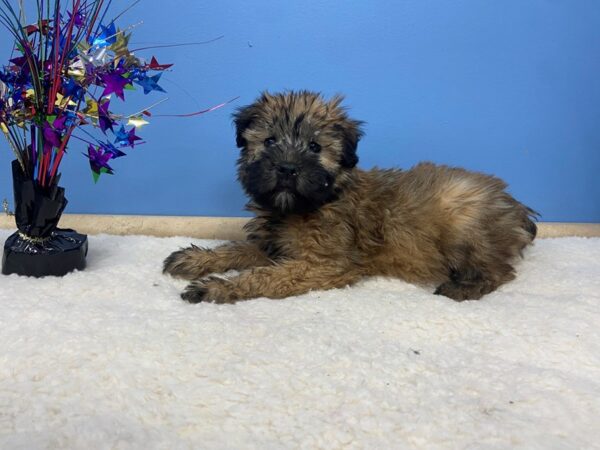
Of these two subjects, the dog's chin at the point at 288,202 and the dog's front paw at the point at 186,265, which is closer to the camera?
the dog's chin at the point at 288,202

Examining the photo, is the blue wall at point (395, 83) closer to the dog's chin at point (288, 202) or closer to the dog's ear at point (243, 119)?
the dog's ear at point (243, 119)

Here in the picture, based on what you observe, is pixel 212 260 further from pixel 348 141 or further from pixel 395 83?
pixel 395 83

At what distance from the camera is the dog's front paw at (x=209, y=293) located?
2.06 metres

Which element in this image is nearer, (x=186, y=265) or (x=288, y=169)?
(x=288, y=169)

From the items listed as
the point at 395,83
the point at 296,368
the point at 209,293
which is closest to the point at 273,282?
the point at 209,293

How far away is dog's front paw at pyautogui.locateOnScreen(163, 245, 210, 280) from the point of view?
2.34 metres

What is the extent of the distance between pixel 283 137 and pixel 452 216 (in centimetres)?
78

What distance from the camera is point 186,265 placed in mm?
2361

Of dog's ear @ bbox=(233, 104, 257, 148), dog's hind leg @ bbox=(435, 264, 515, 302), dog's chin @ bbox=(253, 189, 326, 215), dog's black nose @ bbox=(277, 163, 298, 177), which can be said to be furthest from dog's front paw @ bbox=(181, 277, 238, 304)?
dog's hind leg @ bbox=(435, 264, 515, 302)

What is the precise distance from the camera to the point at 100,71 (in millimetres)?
1938

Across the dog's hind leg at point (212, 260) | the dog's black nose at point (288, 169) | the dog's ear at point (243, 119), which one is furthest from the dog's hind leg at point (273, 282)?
the dog's ear at point (243, 119)

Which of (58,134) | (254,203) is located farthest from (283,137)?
(58,134)

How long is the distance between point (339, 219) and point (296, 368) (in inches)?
33.4

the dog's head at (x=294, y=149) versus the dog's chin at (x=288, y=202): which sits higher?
the dog's head at (x=294, y=149)
